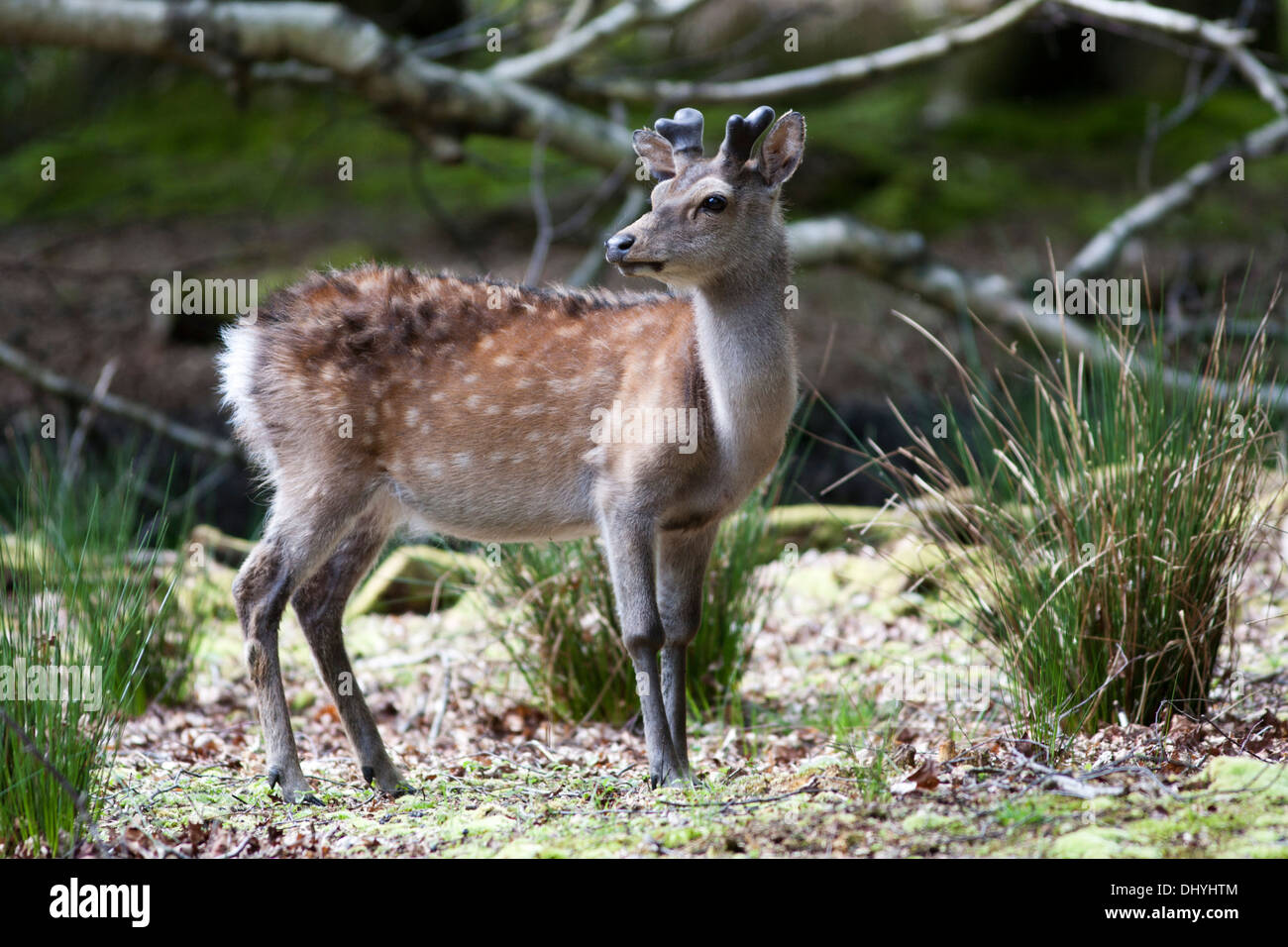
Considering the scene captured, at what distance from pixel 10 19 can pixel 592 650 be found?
5.28 metres

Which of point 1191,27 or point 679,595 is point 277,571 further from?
point 1191,27

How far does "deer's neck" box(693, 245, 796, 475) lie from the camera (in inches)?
180

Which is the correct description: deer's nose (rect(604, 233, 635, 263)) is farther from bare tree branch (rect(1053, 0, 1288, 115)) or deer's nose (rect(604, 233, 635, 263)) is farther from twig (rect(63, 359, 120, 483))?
bare tree branch (rect(1053, 0, 1288, 115))

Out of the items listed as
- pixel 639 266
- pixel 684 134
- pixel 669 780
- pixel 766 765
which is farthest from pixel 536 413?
pixel 766 765

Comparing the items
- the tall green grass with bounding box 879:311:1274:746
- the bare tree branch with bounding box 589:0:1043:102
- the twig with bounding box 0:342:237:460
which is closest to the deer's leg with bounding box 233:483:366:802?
the tall green grass with bounding box 879:311:1274:746

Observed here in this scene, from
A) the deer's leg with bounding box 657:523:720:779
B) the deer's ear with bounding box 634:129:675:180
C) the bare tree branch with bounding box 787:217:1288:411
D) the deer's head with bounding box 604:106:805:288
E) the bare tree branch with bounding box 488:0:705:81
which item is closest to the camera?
the deer's head with bounding box 604:106:805:288

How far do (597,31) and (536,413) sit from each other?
4575 millimetres

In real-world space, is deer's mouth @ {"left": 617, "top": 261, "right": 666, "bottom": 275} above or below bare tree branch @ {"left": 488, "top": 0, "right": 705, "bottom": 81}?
below

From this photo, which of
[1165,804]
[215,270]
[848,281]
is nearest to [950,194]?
[848,281]

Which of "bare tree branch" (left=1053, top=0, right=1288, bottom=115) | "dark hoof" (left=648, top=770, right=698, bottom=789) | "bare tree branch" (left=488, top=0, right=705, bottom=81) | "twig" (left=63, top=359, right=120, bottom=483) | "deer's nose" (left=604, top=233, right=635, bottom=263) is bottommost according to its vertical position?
"dark hoof" (left=648, top=770, right=698, bottom=789)

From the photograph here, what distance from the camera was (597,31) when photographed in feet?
28.2

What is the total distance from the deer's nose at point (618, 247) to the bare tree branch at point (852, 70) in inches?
155

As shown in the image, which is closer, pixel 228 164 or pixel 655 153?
pixel 655 153

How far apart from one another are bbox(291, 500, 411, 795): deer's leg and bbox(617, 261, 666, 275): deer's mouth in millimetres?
1402
